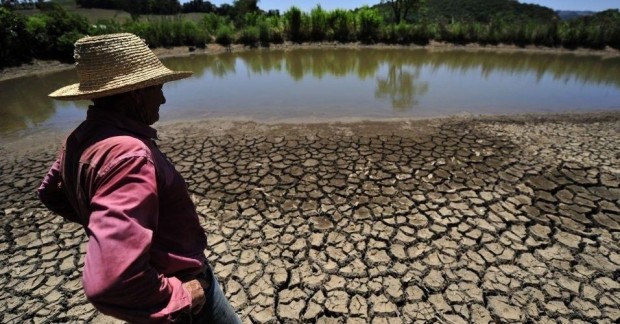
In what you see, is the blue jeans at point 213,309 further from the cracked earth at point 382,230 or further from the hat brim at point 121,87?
the cracked earth at point 382,230

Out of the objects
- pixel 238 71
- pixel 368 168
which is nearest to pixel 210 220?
pixel 368 168

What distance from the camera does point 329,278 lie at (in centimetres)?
330

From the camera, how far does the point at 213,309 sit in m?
1.56

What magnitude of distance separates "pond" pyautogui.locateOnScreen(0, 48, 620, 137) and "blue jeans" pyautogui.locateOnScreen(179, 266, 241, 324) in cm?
668

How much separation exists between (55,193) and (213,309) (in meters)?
0.95

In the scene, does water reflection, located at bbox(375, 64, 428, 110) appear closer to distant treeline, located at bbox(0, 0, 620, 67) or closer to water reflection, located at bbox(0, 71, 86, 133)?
water reflection, located at bbox(0, 71, 86, 133)

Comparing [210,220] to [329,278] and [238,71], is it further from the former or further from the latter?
[238,71]

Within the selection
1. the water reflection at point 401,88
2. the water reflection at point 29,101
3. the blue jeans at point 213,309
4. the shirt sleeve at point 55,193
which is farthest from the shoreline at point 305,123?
the blue jeans at point 213,309

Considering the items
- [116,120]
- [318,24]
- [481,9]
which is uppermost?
[481,9]

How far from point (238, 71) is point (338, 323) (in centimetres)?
1309

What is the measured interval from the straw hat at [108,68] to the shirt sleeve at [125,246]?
0.40 m

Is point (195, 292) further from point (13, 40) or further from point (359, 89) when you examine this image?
point (13, 40)

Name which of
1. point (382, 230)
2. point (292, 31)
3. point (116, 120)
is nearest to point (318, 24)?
point (292, 31)

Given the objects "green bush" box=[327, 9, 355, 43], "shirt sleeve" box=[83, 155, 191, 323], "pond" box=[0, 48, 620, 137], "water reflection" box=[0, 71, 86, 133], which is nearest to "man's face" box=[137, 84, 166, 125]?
Result: "shirt sleeve" box=[83, 155, 191, 323]
